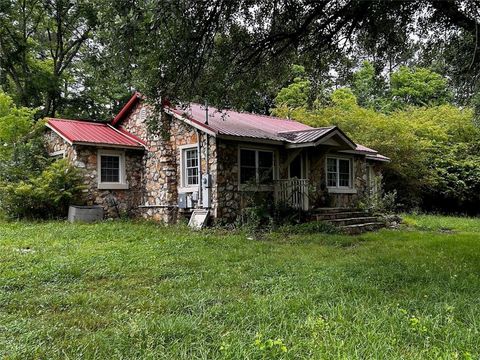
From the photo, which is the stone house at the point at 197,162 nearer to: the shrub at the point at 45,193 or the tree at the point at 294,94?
the shrub at the point at 45,193

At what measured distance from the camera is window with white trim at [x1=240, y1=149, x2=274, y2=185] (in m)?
12.4

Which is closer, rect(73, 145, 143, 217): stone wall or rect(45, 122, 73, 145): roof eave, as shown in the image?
rect(45, 122, 73, 145): roof eave

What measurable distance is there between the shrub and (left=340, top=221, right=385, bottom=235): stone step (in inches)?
326

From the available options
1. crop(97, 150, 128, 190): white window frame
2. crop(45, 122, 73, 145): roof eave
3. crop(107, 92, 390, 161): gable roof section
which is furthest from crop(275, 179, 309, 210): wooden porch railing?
crop(45, 122, 73, 145): roof eave

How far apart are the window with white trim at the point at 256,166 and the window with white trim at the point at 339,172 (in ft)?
9.79

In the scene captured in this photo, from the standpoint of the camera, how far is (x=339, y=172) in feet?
50.1

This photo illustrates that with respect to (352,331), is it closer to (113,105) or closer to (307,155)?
(307,155)

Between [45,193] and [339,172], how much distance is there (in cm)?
1023

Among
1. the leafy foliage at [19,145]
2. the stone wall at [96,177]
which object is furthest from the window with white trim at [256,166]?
the leafy foliage at [19,145]

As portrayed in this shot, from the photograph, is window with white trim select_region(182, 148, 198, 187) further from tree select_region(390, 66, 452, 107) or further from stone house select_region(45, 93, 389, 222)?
tree select_region(390, 66, 452, 107)

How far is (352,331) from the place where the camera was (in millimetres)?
3498

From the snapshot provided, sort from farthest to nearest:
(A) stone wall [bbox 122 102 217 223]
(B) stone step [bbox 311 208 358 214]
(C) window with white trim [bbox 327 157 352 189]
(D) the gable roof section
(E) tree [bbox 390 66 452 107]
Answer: (E) tree [bbox 390 66 452 107] → (C) window with white trim [bbox 327 157 352 189] → (B) stone step [bbox 311 208 358 214] → (A) stone wall [bbox 122 102 217 223] → (D) the gable roof section

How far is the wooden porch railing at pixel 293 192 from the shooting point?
12.2 meters

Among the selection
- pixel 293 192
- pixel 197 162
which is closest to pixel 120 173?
pixel 197 162
